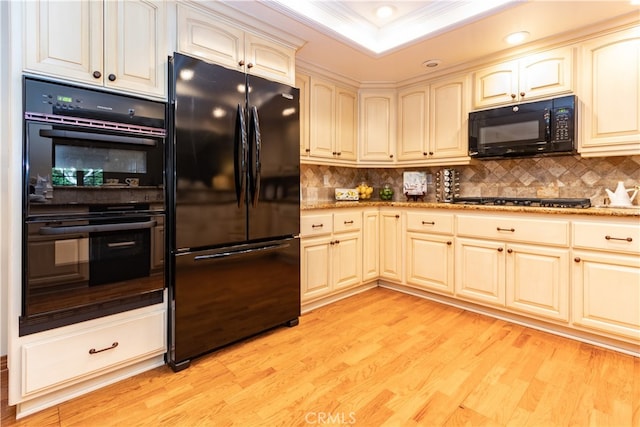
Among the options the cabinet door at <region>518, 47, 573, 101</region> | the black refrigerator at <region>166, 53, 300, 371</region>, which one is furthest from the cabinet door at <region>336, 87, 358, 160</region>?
the cabinet door at <region>518, 47, 573, 101</region>

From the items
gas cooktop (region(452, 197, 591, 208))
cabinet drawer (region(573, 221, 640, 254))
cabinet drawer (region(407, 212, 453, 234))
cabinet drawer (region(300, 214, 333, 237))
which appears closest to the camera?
cabinet drawer (region(573, 221, 640, 254))

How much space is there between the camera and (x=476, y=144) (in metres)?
2.95

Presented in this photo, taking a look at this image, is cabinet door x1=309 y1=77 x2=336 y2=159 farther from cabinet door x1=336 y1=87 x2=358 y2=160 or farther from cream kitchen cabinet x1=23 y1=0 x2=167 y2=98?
cream kitchen cabinet x1=23 y1=0 x2=167 y2=98

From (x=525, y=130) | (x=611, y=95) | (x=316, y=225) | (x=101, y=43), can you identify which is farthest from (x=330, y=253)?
(x=611, y=95)

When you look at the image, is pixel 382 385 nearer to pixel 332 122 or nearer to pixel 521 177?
pixel 521 177

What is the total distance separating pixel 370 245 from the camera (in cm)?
335

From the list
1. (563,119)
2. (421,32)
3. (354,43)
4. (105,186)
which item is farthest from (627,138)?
(105,186)

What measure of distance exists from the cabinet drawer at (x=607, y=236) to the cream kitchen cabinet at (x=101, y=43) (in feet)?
9.02

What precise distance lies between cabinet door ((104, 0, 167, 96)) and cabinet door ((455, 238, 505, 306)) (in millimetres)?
2517

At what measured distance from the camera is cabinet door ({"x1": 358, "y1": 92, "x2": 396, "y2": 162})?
362 cm

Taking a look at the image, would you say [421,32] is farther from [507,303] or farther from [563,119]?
[507,303]

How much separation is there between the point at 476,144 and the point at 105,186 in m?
2.83

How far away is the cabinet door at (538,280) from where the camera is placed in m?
2.30

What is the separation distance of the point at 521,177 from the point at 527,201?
0.41 m
